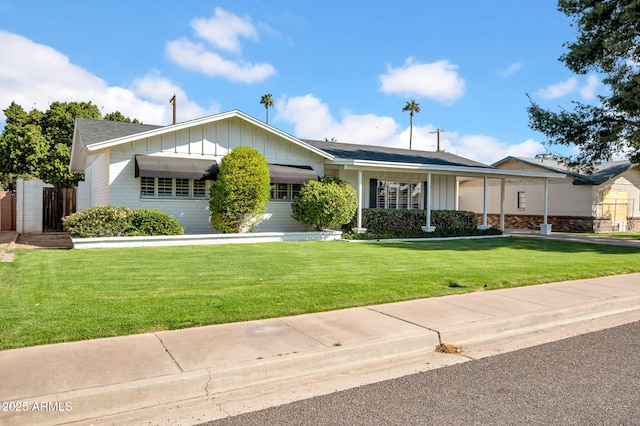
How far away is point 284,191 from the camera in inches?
714

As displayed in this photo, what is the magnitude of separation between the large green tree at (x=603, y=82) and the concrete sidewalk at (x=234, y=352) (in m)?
15.2

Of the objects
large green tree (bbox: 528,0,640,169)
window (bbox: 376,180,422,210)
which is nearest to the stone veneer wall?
large green tree (bbox: 528,0,640,169)

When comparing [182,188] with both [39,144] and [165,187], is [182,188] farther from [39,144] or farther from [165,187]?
[39,144]

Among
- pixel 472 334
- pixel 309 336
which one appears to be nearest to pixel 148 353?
pixel 309 336

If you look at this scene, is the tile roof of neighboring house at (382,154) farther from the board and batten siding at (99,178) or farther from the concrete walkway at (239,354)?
the concrete walkway at (239,354)

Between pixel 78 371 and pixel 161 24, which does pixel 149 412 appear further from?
pixel 161 24

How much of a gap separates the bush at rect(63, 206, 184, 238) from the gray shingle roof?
260 centimetres

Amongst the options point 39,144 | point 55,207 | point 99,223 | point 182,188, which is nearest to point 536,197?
point 182,188

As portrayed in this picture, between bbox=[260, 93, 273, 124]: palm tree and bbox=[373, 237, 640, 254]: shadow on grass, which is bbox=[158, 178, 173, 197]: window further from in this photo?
bbox=[260, 93, 273, 124]: palm tree

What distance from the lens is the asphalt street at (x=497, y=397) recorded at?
12.0ft

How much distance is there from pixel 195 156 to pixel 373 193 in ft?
25.1

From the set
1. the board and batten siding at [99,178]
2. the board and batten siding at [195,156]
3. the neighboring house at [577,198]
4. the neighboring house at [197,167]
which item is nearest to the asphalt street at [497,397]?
the neighboring house at [197,167]

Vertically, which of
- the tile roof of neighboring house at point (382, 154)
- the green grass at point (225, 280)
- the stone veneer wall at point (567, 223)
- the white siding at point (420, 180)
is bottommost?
the green grass at point (225, 280)

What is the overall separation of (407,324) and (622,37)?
18.2m
